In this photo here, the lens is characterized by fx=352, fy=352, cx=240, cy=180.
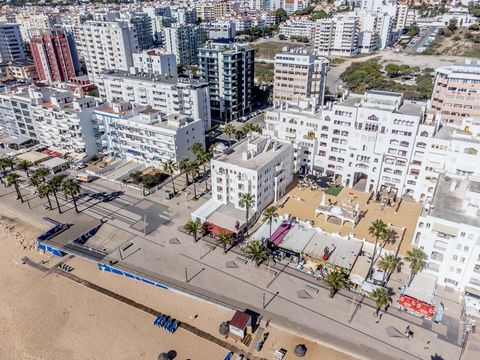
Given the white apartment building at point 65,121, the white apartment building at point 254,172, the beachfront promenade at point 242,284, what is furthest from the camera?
the white apartment building at point 65,121

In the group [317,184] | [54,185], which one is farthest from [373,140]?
[54,185]

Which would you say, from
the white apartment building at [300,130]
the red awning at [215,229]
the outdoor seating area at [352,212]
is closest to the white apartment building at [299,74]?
the white apartment building at [300,130]

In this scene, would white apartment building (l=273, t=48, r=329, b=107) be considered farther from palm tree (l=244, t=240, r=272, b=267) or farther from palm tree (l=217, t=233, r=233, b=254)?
palm tree (l=244, t=240, r=272, b=267)

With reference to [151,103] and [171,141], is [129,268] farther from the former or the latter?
[151,103]

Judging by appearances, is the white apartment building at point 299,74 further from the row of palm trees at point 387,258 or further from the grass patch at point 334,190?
the row of palm trees at point 387,258

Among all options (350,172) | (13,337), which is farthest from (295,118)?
(13,337)

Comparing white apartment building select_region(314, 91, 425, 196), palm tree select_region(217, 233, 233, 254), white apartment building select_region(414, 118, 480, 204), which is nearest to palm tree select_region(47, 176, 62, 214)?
palm tree select_region(217, 233, 233, 254)
